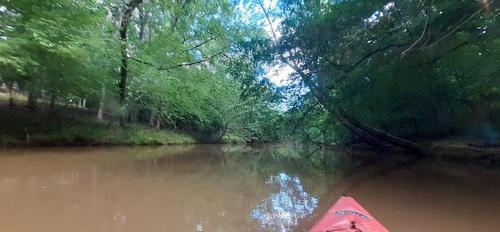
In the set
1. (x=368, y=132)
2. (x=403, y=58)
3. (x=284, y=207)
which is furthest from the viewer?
(x=368, y=132)

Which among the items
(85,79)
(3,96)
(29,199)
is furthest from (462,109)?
(3,96)

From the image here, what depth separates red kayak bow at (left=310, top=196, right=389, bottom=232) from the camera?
109 inches

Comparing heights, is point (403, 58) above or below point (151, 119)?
above

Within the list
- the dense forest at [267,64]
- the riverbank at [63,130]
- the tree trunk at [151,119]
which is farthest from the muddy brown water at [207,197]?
the tree trunk at [151,119]

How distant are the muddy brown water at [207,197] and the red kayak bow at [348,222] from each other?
1.29 metres

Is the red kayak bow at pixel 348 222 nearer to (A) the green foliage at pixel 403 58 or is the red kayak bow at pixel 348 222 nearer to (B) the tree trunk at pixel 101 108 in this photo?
(A) the green foliage at pixel 403 58

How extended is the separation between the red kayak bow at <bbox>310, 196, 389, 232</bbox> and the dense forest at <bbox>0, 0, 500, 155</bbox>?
16.1 ft

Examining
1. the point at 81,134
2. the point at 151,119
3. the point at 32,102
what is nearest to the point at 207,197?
the point at 81,134

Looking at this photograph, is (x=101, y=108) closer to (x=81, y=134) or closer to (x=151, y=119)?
(x=81, y=134)

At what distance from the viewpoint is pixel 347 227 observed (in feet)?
8.98

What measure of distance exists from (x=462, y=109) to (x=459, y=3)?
9380mm

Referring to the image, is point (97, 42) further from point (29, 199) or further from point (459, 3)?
point (459, 3)

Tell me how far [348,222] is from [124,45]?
1275 cm

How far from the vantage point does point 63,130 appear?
12.8 meters
